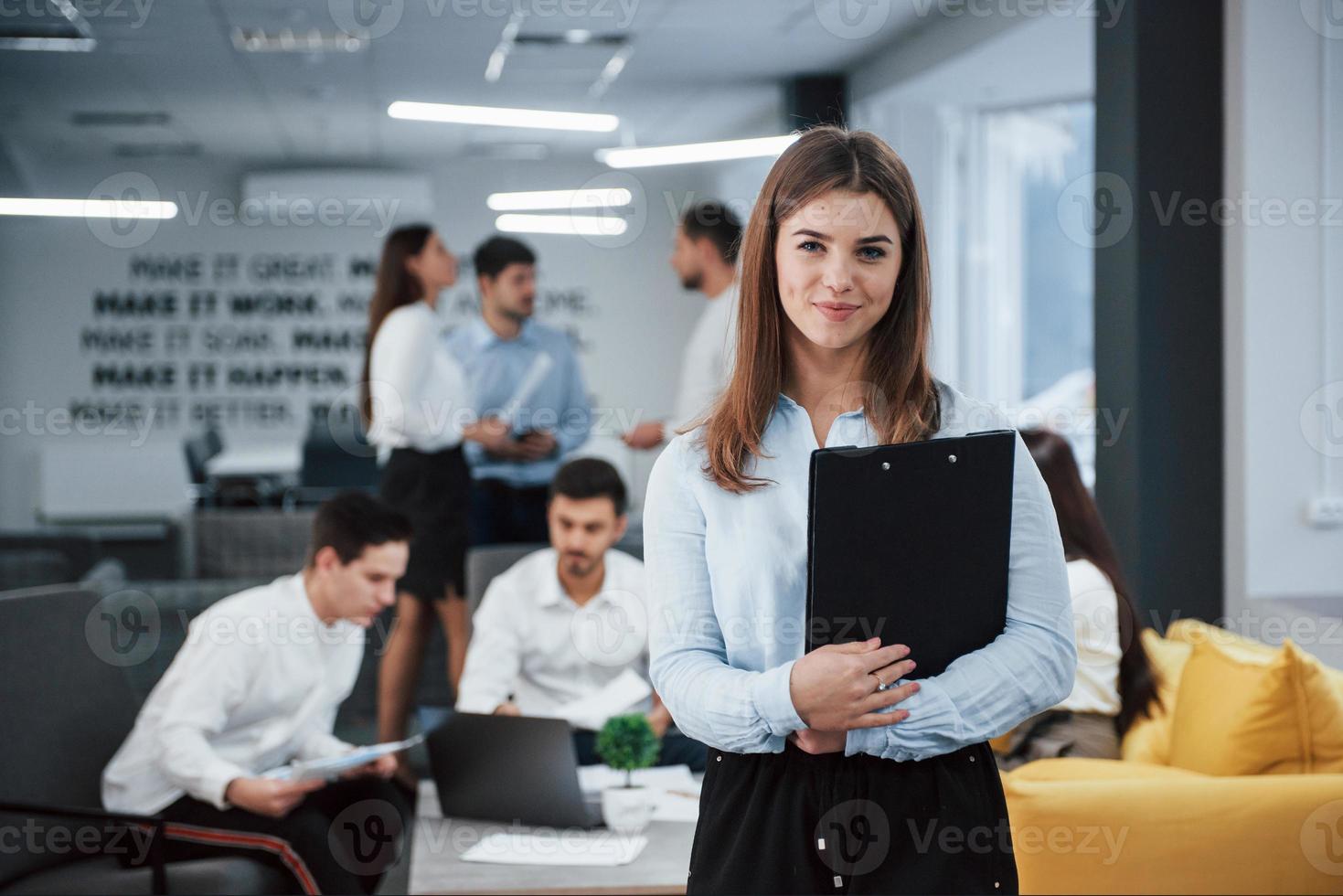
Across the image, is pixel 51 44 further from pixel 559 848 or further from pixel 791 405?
pixel 791 405

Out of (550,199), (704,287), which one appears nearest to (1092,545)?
(704,287)

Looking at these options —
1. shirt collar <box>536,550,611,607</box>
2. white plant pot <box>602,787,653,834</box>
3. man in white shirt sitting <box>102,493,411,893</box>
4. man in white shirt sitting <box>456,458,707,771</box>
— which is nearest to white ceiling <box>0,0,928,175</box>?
man in white shirt sitting <box>456,458,707,771</box>

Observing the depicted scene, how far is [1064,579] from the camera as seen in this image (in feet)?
4.22

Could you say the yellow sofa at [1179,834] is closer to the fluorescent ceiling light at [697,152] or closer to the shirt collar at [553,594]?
the shirt collar at [553,594]

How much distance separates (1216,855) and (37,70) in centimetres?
649

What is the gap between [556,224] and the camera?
988 cm

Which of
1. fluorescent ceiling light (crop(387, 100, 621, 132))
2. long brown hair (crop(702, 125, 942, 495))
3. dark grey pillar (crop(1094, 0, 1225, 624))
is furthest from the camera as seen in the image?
fluorescent ceiling light (crop(387, 100, 621, 132))

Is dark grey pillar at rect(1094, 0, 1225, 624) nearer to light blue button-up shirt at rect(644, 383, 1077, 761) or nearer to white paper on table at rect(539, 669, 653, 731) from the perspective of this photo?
white paper on table at rect(539, 669, 653, 731)

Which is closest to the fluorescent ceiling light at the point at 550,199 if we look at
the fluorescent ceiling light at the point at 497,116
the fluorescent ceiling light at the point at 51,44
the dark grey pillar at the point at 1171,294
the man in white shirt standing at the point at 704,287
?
the fluorescent ceiling light at the point at 497,116

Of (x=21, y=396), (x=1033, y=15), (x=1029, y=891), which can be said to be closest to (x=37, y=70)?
(x=21, y=396)

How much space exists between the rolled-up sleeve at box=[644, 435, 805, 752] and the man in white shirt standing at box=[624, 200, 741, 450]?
8.02 ft

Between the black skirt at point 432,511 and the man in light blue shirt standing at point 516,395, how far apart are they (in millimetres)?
99

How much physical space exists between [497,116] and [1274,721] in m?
6.35

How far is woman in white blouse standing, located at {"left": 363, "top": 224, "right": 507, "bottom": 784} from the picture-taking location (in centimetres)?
407
